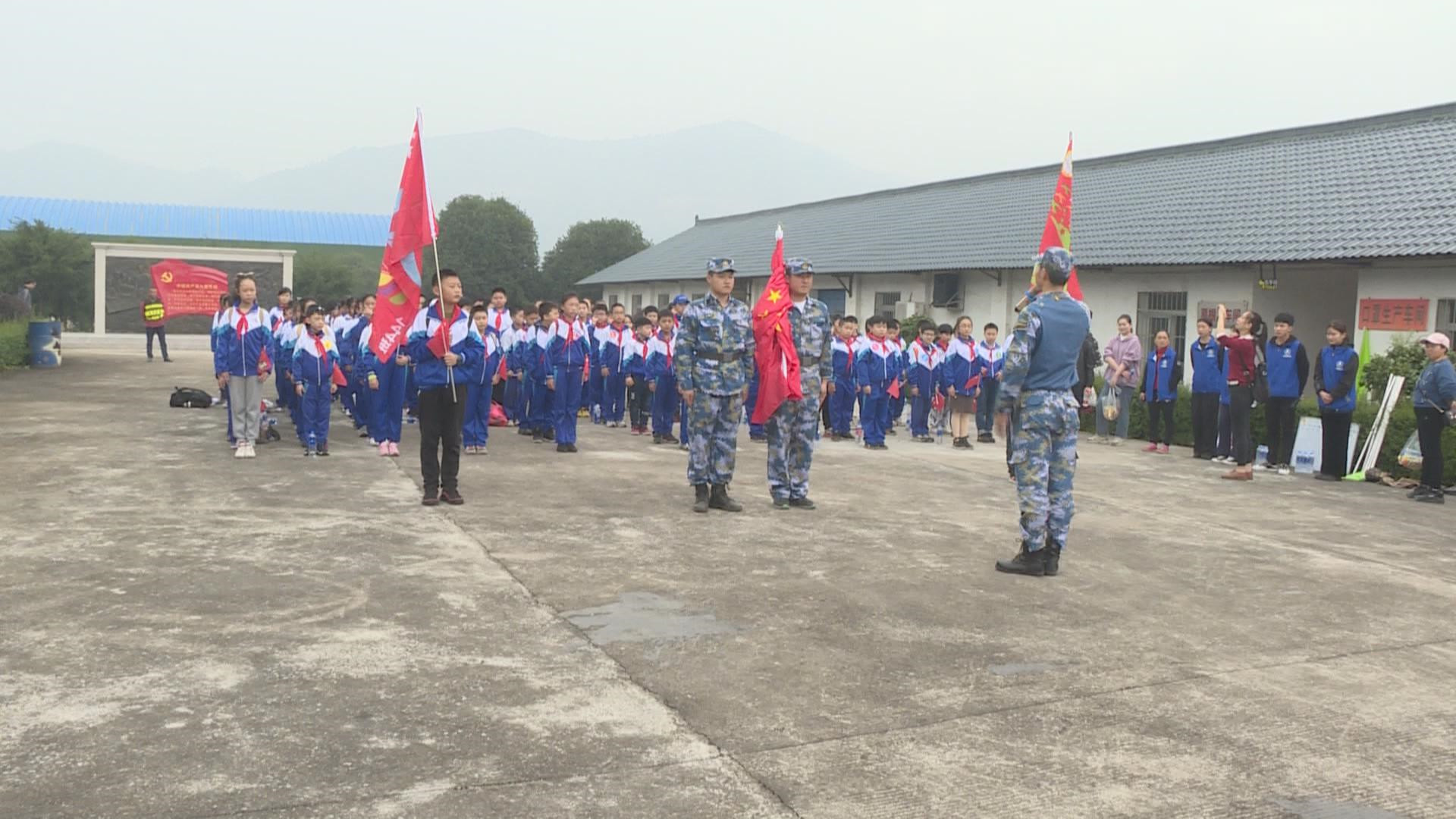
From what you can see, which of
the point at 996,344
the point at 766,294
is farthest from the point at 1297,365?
the point at 766,294

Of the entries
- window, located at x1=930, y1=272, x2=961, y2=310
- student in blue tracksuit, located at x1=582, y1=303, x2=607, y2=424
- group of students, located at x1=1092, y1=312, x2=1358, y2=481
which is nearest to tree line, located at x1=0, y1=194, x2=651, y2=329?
window, located at x1=930, y1=272, x2=961, y2=310

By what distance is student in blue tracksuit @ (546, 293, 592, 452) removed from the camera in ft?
41.7

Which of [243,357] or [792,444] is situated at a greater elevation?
[243,357]

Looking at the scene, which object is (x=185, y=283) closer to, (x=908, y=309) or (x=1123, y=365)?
(x=908, y=309)

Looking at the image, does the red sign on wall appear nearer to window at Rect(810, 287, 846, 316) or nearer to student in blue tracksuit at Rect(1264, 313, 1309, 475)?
student in blue tracksuit at Rect(1264, 313, 1309, 475)

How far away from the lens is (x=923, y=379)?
619 inches

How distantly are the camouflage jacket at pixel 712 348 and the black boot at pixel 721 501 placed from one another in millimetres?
708

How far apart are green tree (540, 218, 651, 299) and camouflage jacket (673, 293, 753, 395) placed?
49203 millimetres

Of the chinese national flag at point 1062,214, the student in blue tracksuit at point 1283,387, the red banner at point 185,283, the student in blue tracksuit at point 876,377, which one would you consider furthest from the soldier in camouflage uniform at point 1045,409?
the red banner at point 185,283

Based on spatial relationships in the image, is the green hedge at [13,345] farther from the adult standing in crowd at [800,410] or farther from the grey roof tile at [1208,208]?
the adult standing in crowd at [800,410]

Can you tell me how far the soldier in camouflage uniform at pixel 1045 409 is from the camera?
6.84 m

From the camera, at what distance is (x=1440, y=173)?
711 inches

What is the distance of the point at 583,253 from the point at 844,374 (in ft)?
148

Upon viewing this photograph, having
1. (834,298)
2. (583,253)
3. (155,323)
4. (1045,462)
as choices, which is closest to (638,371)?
(1045,462)
